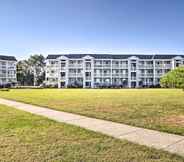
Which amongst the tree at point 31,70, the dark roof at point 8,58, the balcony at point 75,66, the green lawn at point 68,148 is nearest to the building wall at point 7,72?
the dark roof at point 8,58

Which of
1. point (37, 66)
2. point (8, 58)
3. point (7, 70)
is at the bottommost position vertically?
point (7, 70)

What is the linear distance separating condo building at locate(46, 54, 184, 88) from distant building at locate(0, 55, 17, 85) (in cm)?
2448

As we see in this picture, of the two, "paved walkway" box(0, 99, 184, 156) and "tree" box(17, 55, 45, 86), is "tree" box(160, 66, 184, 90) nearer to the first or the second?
"paved walkway" box(0, 99, 184, 156)

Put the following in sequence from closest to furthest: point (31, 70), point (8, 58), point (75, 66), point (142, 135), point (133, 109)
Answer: point (142, 135) → point (133, 109) → point (75, 66) → point (8, 58) → point (31, 70)

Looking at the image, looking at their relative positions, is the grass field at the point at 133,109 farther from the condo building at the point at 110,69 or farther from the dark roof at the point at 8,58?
the dark roof at the point at 8,58

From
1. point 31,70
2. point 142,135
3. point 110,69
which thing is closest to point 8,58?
point 31,70

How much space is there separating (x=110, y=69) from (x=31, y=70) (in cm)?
4253

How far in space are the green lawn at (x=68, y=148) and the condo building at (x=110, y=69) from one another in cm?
7584

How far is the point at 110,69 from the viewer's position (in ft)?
273

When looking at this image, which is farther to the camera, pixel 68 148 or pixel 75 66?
pixel 75 66

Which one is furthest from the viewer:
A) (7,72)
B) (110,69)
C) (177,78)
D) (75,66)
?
(7,72)

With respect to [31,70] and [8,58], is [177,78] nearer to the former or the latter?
[8,58]

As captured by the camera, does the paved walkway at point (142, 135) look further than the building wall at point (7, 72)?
No

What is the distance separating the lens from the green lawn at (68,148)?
4.51 m
